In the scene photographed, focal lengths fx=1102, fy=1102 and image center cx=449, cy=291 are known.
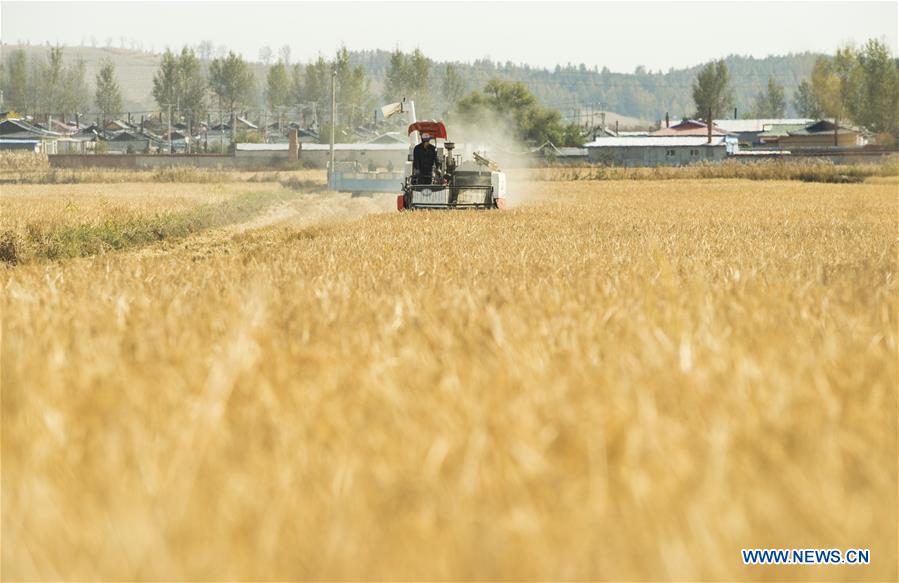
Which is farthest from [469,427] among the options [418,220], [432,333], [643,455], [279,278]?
[418,220]

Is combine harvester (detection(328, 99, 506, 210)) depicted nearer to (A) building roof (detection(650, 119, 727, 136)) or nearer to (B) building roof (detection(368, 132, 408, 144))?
(B) building roof (detection(368, 132, 408, 144))

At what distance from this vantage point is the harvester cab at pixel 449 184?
2928 cm

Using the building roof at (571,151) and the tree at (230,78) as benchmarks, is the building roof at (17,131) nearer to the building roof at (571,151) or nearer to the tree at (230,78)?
the tree at (230,78)

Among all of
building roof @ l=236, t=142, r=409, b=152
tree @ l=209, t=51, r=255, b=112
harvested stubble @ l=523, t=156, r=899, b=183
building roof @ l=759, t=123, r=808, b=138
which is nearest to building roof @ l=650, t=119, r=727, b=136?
building roof @ l=759, t=123, r=808, b=138

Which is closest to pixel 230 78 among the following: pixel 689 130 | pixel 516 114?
pixel 516 114

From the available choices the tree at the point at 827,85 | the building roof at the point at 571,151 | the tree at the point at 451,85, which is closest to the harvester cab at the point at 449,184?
the building roof at the point at 571,151

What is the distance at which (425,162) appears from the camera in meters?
29.5

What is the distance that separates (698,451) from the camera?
300cm

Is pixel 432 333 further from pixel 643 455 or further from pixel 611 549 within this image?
pixel 611 549

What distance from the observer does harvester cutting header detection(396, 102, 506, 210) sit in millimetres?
29297

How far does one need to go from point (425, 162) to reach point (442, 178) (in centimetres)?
63

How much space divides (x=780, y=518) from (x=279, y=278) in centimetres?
634

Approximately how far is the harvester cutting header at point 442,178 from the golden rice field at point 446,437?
23.1m

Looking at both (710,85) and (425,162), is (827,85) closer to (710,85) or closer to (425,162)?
(710,85)
